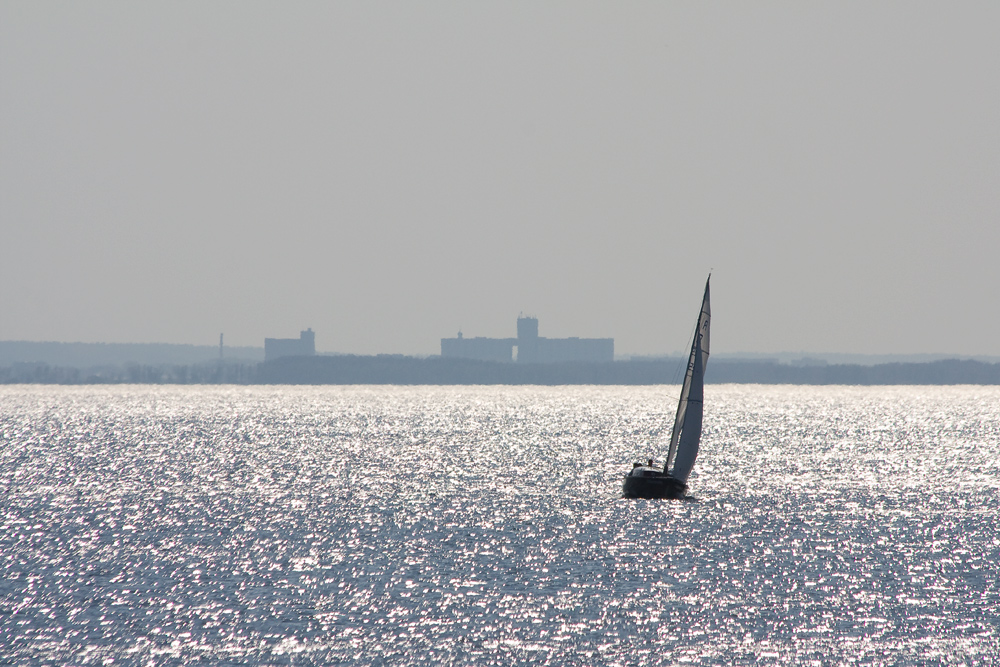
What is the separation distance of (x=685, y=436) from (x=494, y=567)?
77.0ft

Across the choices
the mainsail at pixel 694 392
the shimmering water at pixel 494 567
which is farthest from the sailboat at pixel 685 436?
the shimmering water at pixel 494 567

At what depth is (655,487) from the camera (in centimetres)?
7438

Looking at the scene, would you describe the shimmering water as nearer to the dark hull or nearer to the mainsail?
the dark hull

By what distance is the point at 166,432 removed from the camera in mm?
186250

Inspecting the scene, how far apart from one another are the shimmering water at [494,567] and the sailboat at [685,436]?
1508 mm

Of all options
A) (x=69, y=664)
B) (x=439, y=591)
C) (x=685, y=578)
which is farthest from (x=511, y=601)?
(x=69, y=664)

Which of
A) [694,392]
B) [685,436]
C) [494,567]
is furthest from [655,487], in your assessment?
[494,567]

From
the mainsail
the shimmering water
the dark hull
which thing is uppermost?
the mainsail

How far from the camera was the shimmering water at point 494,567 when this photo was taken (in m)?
36.6

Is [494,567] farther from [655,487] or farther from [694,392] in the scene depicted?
[655,487]

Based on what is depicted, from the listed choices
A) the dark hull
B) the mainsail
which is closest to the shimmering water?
the dark hull

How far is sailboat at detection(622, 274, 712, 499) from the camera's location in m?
70.1

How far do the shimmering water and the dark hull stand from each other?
0.94 meters

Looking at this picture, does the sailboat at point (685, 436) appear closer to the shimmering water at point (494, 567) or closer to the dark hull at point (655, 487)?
the dark hull at point (655, 487)
